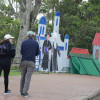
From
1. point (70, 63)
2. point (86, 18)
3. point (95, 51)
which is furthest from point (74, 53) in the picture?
point (86, 18)

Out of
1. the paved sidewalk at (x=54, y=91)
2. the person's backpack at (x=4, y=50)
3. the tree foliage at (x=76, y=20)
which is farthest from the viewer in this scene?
the tree foliage at (x=76, y=20)

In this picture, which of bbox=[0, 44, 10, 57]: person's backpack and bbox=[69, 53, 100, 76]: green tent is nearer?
bbox=[0, 44, 10, 57]: person's backpack

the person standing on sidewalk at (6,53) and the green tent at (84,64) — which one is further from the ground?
the person standing on sidewalk at (6,53)

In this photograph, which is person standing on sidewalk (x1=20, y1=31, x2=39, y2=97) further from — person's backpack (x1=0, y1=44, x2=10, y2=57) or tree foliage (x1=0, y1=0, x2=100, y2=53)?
tree foliage (x1=0, y1=0, x2=100, y2=53)

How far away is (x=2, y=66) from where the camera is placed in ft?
29.1

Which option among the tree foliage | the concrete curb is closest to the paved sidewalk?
the concrete curb

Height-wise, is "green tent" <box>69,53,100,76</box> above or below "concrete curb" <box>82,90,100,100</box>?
below

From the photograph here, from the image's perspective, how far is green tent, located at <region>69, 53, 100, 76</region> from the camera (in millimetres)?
23906

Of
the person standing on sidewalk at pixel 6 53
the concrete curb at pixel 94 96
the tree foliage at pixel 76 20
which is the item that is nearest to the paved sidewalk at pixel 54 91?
the concrete curb at pixel 94 96

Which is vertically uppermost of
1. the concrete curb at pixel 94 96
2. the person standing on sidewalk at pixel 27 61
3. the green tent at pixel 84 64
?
the person standing on sidewalk at pixel 27 61

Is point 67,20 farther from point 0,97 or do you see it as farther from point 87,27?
point 0,97

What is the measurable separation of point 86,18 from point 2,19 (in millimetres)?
13607

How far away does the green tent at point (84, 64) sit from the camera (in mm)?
23906

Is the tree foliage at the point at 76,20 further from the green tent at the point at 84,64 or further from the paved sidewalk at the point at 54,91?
the paved sidewalk at the point at 54,91
